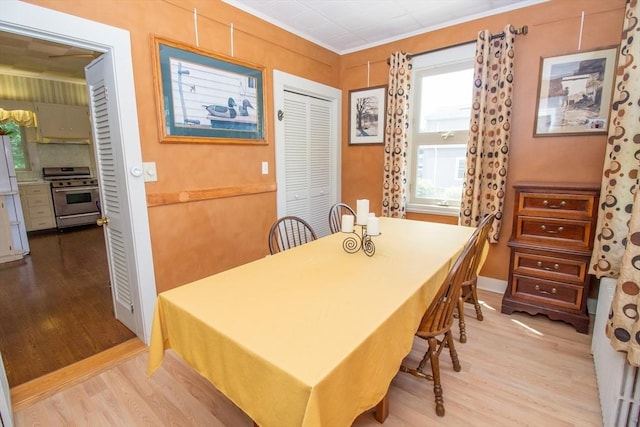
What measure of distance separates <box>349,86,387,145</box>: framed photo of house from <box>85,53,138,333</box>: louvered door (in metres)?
2.59

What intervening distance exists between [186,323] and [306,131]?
274 cm

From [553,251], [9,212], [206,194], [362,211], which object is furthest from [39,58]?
[553,251]

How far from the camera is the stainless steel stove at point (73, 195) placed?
5441mm

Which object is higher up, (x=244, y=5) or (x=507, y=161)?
(x=244, y=5)

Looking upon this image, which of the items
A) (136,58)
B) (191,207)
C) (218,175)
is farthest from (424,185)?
(136,58)

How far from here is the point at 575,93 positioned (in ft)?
8.38

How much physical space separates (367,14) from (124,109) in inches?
88.7

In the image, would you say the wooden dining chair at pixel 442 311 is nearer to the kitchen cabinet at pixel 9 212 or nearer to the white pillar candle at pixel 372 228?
the white pillar candle at pixel 372 228

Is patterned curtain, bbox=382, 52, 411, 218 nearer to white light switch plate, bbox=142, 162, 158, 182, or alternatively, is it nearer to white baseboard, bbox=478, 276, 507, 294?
white baseboard, bbox=478, 276, 507, 294

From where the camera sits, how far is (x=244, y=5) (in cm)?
266

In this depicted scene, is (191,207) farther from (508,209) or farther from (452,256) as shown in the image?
(508,209)

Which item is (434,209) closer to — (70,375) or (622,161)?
(622,161)

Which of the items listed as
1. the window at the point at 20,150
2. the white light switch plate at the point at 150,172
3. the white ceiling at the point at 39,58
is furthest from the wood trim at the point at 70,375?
the window at the point at 20,150

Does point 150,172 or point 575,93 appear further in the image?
point 575,93
